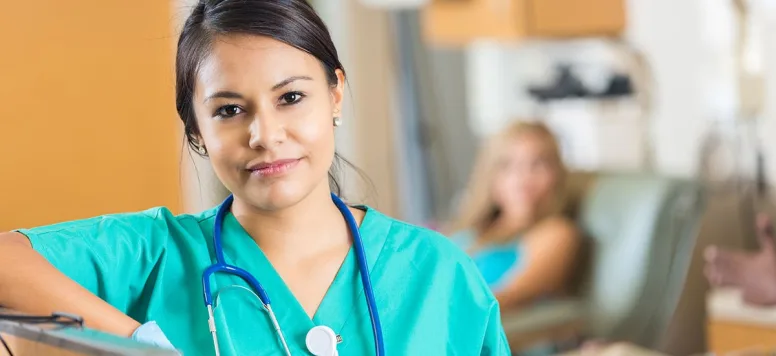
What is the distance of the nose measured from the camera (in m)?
1.00

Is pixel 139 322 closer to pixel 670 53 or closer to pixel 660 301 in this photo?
pixel 660 301

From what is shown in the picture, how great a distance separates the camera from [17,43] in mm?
3176

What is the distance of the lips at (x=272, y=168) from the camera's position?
102 centimetres

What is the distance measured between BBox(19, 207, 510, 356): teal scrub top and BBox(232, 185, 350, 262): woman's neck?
0.01m

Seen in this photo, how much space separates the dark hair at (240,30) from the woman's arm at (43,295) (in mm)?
195

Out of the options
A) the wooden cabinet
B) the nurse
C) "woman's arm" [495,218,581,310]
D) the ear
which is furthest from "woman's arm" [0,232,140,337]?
the wooden cabinet

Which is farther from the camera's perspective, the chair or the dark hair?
the chair

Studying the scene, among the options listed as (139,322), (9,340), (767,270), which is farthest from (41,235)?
(767,270)

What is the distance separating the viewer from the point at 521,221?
3.23 meters

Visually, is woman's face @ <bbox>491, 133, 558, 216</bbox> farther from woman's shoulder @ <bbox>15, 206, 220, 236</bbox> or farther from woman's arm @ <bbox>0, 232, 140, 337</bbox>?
woman's arm @ <bbox>0, 232, 140, 337</bbox>

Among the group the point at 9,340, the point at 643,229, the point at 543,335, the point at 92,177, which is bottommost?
the point at 543,335

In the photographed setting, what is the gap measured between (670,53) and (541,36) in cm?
48

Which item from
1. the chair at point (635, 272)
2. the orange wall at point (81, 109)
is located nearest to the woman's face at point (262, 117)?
the chair at point (635, 272)

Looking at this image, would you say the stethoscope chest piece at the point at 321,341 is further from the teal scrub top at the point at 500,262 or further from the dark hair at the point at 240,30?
the teal scrub top at the point at 500,262
